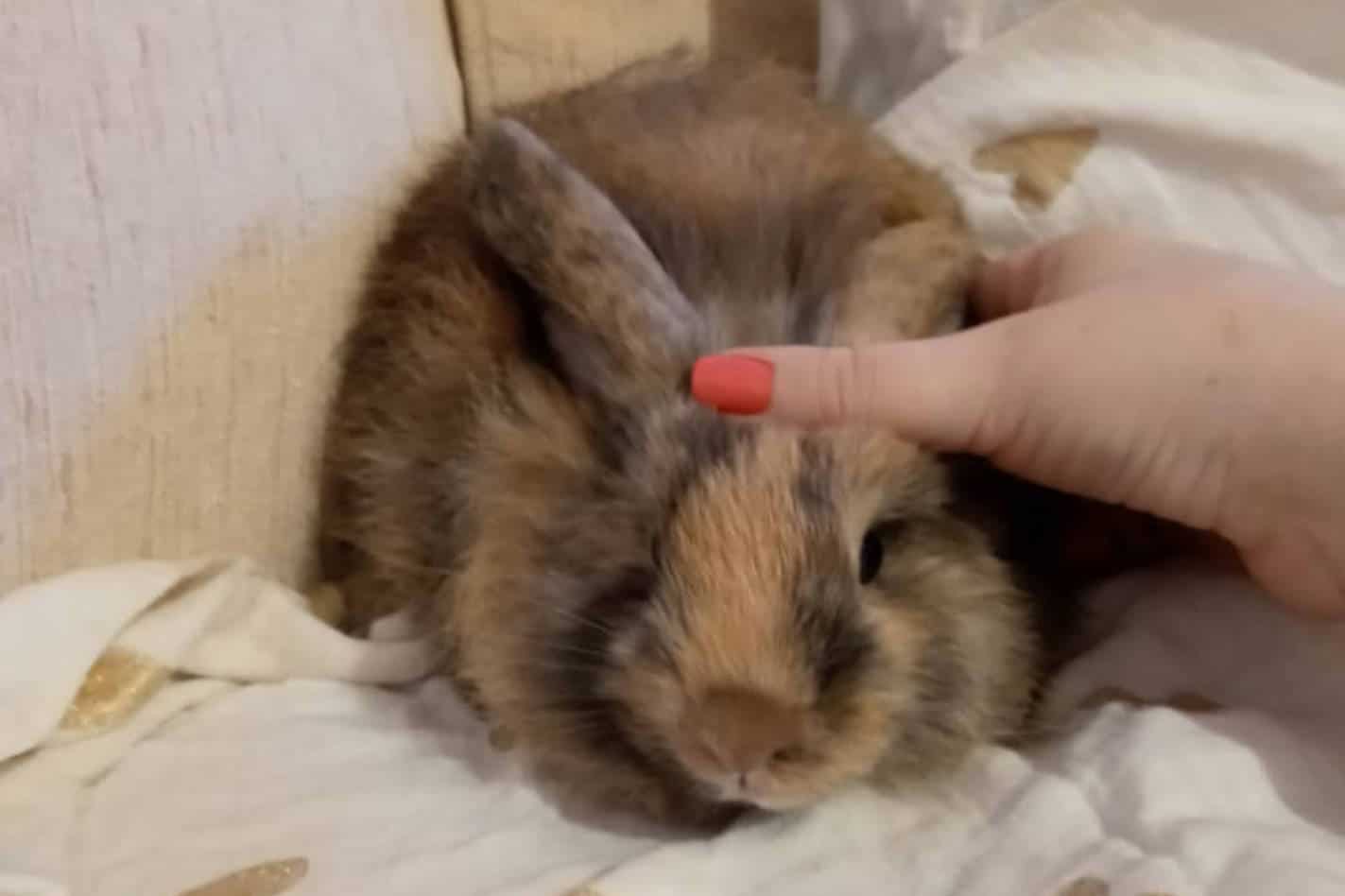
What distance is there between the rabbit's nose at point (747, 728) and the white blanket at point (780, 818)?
0.30ft

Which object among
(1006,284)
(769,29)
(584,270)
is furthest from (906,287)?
(769,29)

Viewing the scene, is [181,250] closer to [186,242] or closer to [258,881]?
[186,242]

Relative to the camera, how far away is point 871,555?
3.12 ft

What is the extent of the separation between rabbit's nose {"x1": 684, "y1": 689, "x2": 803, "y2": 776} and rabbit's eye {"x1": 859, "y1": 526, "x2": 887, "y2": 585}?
138 mm

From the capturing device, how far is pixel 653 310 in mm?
945

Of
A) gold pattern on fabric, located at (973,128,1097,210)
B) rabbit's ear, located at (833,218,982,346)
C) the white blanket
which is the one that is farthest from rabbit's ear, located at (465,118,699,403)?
gold pattern on fabric, located at (973,128,1097,210)

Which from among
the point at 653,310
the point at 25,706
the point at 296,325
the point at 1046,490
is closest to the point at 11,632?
the point at 25,706

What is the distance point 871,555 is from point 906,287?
8.1 inches

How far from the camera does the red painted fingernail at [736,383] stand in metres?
0.88

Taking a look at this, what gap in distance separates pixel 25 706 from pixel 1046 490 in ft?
2.34

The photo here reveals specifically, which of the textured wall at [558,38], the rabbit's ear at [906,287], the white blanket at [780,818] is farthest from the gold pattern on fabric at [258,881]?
Result: the textured wall at [558,38]

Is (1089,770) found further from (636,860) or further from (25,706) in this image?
(25,706)

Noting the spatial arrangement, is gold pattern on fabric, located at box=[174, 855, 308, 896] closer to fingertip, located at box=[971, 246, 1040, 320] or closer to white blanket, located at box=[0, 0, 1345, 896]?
white blanket, located at box=[0, 0, 1345, 896]

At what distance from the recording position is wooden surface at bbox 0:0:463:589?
917 millimetres
